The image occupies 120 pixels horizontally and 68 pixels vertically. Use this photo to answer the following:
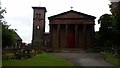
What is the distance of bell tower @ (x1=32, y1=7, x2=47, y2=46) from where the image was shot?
80650mm

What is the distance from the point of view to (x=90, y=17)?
6838cm

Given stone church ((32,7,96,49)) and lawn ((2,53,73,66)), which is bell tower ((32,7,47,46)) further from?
lawn ((2,53,73,66))

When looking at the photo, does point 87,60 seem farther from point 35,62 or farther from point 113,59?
point 35,62

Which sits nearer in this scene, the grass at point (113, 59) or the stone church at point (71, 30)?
the grass at point (113, 59)

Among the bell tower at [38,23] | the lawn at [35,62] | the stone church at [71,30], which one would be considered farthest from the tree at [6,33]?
the bell tower at [38,23]

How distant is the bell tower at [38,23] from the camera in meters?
80.7

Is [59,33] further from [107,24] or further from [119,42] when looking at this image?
[119,42]

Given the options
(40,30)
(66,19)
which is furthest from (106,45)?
(40,30)

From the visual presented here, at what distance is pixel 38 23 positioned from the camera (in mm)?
81375

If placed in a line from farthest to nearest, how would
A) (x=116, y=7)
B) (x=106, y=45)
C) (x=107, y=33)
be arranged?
(x=106, y=45) < (x=107, y=33) < (x=116, y=7)

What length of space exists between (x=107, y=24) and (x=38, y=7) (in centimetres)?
3235

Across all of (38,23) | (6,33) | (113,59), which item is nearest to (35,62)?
(6,33)

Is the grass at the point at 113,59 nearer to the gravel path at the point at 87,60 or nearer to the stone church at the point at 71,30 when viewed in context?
the gravel path at the point at 87,60

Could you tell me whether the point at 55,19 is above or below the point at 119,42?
above
